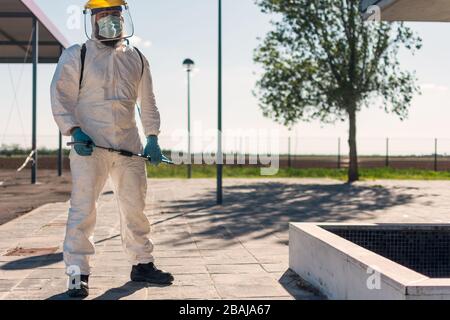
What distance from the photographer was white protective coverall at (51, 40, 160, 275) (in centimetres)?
448

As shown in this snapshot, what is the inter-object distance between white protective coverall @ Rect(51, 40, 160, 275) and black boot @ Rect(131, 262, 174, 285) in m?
0.06

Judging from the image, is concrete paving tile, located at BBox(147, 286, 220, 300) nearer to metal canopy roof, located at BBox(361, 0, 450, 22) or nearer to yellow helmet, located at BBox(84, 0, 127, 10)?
yellow helmet, located at BBox(84, 0, 127, 10)

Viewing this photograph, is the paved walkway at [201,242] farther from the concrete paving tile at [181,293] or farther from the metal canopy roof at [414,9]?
the metal canopy roof at [414,9]

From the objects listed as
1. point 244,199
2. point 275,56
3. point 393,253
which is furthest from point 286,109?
point 393,253

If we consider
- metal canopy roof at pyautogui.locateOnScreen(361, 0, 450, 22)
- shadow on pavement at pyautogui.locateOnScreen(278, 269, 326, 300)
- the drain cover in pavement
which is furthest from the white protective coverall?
metal canopy roof at pyautogui.locateOnScreen(361, 0, 450, 22)

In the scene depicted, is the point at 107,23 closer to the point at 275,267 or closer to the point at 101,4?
the point at 101,4

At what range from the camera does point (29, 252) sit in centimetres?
636

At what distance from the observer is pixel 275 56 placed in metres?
21.4

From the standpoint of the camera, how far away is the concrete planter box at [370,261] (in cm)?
321

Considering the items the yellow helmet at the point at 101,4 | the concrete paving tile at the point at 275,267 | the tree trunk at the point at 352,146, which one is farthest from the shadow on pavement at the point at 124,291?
the tree trunk at the point at 352,146

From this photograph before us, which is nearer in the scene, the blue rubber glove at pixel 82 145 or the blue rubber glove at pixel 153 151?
the blue rubber glove at pixel 82 145

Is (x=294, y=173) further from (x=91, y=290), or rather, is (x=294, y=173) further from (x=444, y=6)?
(x=91, y=290)

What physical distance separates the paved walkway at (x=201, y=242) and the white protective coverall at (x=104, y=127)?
435 millimetres
